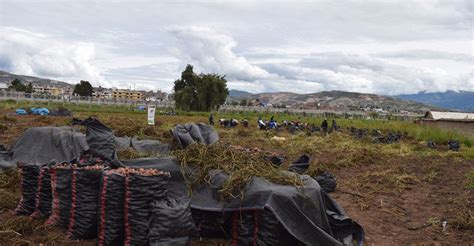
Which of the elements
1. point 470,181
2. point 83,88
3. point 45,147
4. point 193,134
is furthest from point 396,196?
point 83,88

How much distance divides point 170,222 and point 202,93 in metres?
39.7

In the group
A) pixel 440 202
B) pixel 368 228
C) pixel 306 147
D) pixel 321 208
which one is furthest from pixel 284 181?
pixel 306 147

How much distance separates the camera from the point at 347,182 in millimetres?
8695

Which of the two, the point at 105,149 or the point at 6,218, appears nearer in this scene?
the point at 6,218

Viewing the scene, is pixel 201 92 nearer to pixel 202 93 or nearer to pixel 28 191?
pixel 202 93

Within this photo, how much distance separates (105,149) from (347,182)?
16.1ft

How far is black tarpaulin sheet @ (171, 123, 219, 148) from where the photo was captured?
20.6 ft

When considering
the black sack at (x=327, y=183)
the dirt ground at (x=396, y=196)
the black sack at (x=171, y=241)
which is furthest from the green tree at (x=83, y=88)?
the black sack at (x=171, y=241)

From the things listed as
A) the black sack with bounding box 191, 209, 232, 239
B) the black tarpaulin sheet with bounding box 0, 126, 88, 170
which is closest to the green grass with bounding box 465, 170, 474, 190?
the black sack with bounding box 191, 209, 232, 239

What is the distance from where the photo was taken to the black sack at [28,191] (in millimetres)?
5152

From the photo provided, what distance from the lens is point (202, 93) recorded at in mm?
43594

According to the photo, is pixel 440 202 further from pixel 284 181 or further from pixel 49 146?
pixel 49 146

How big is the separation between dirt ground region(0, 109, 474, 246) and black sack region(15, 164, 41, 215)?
15 cm

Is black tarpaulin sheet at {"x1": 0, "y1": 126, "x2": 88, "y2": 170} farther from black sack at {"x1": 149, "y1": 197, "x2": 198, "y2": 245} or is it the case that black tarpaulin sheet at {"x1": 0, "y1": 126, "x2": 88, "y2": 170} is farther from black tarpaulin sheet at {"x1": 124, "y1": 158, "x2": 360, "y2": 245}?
black sack at {"x1": 149, "y1": 197, "x2": 198, "y2": 245}
